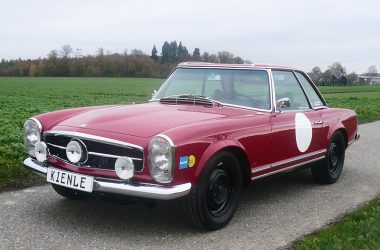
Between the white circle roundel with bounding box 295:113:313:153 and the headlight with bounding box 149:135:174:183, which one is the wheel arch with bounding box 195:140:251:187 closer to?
the headlight with bounding box 149:135:174:183

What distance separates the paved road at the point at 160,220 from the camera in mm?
3623

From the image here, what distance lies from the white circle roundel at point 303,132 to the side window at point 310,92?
591 millimetres

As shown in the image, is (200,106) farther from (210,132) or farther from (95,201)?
(95,201)

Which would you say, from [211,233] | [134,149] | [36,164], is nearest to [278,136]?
[211,233]

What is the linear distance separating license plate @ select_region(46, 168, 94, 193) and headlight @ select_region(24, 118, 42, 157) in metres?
0.49

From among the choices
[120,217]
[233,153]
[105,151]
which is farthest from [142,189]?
[233,153]

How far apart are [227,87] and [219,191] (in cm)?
141

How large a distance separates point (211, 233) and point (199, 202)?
0.34m

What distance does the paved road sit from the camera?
362 cm

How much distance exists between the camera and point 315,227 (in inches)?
163

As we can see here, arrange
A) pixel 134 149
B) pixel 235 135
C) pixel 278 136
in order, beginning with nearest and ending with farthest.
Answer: pixel 134 149, pixel 235 135, pixel 278 136

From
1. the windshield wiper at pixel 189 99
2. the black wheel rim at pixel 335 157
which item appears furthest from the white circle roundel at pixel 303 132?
the windshield wiper at pixel 189 99

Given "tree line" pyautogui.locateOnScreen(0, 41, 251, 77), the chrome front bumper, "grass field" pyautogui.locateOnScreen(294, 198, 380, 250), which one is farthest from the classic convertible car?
"tree line" pyautogui.locateOnScreen(0, 41, 251, 77)

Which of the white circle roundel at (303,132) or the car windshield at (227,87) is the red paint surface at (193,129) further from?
the car windshield at (227,87)
